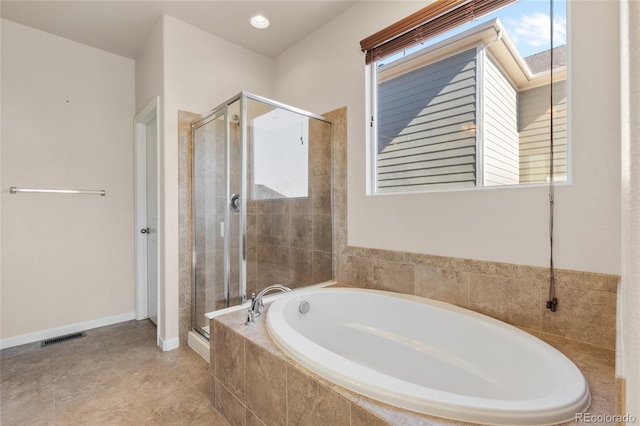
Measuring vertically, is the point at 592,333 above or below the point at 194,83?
below

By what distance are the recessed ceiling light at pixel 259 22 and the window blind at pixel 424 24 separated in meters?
0.89

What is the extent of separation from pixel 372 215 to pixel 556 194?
1104 millimetres

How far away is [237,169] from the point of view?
222 centimetres

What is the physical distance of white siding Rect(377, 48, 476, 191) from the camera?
1.91 meters

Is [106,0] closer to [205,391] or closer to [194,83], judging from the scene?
[194,83]

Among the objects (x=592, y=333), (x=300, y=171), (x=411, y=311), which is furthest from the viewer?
(x=300, y=171)

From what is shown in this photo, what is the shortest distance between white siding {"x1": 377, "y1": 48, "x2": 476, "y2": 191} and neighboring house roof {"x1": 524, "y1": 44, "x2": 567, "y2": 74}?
303 millimetres

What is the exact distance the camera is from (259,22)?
8.36ft

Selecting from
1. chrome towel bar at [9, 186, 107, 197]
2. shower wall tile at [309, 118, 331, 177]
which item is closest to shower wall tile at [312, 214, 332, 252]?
shower wall tile at [309, 118, 331, 177]

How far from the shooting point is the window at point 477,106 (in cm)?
160

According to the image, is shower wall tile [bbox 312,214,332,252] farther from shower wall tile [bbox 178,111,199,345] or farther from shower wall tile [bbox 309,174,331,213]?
shower wall tile [bbox 178,111,199,345]

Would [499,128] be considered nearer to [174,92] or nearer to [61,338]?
[174,92]

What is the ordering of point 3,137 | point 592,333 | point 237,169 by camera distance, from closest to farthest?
point 592,333 → point 237,169 → point 3,137

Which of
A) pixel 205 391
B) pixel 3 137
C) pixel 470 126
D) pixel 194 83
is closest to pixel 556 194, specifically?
pixel 470 126
